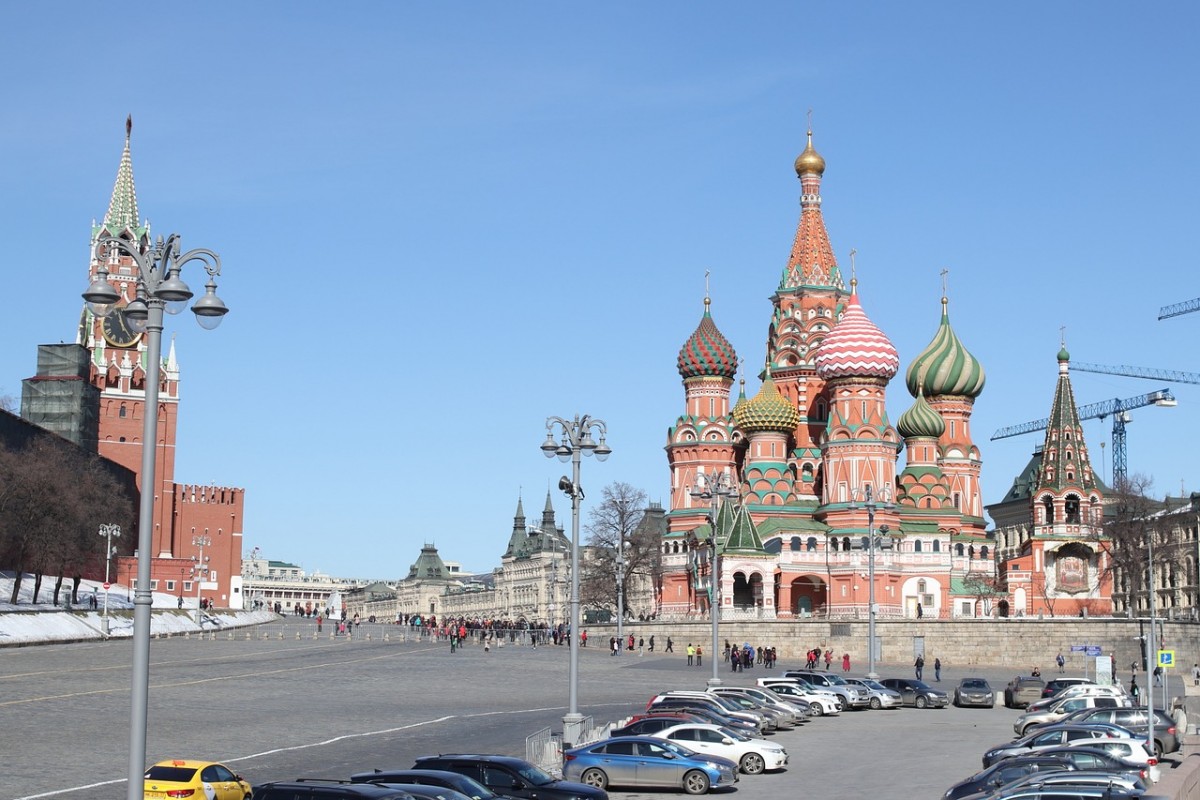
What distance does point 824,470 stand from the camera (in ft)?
286

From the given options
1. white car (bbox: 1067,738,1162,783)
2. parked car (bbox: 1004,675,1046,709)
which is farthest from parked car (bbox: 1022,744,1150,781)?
parked car (bbox: 1004,675,1046,709)

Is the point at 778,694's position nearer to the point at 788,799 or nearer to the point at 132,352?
the point at 788,799

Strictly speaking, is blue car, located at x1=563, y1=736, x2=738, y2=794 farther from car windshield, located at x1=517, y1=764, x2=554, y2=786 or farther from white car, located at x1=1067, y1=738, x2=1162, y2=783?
white car, located at x1=1067, y1=738, x2=1162, y2=783

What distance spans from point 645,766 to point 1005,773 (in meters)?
5.53

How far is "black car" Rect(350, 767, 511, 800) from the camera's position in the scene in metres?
19.0

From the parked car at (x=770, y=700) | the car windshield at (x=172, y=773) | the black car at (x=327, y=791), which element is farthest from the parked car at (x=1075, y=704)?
the black car at (x=327, y=791)

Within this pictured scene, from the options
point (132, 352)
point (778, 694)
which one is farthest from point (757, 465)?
point (132, 352)

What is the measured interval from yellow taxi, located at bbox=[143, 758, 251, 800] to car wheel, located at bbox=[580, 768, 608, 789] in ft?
18.0

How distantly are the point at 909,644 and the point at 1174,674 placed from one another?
1138cm

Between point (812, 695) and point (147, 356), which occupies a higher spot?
point (147, 356)

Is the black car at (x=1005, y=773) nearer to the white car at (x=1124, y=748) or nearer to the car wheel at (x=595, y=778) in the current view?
the white car at (x=1124, y=748)

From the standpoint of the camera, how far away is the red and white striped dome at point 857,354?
3391 inches

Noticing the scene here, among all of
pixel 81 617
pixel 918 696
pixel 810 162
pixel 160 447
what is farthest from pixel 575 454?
pixel 160 447

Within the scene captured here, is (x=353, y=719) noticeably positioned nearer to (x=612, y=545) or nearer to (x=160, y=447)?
(x=612, y=545)
